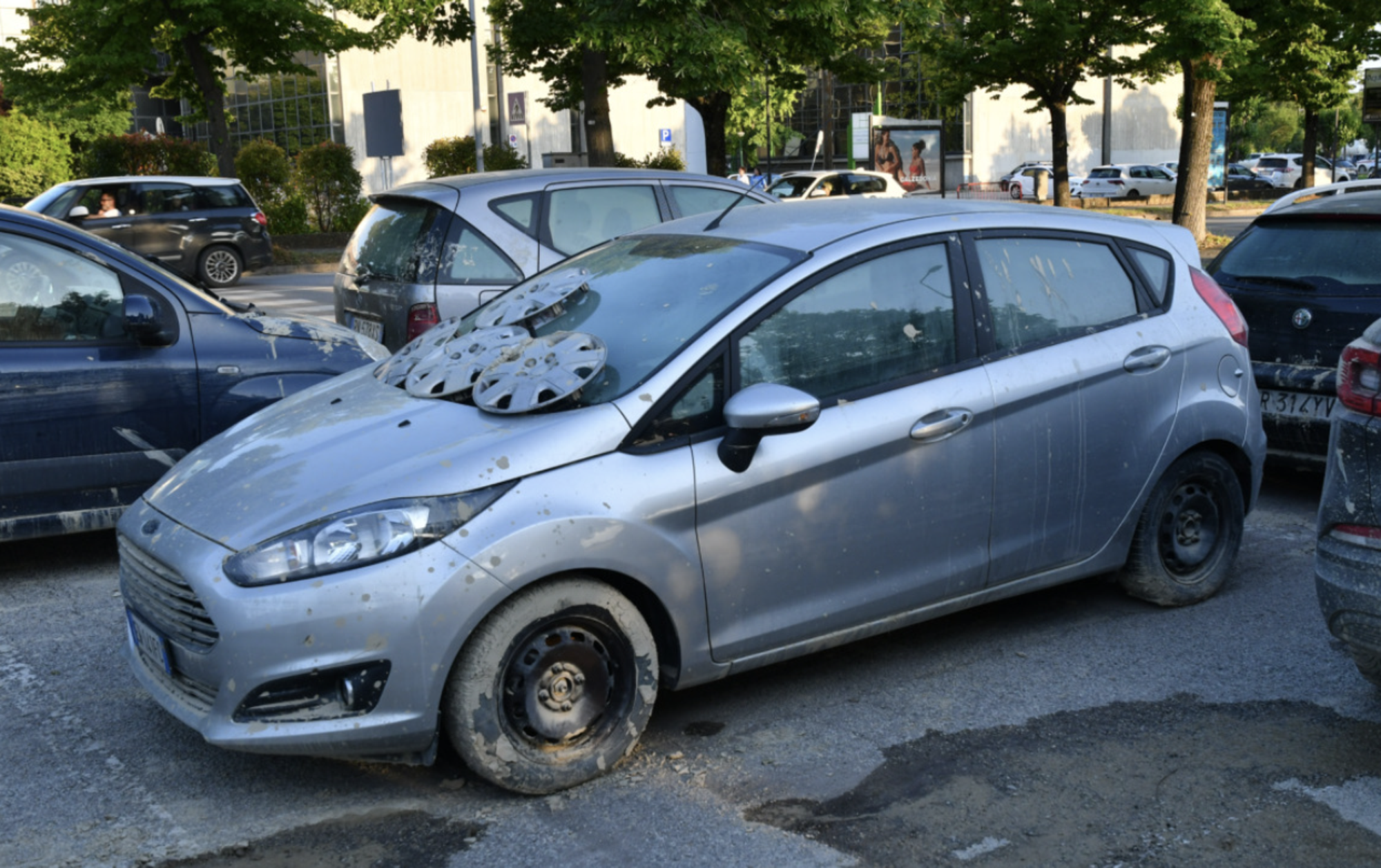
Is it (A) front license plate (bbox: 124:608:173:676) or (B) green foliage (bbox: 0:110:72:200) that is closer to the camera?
(A) front license plate (bbox: 124:608:173:676)

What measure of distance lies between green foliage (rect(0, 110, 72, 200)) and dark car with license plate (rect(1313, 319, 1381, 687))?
1260 inches

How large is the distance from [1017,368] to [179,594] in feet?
9.19

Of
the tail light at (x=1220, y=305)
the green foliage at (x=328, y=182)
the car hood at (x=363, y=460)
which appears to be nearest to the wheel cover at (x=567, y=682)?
the car hood at (x=363, y=460)

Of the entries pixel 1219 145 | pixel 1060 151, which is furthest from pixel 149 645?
pixel 1219 145

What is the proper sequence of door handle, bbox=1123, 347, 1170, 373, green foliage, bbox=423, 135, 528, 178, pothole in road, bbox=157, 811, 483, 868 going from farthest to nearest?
green foliage, bbox=423, 135, 528, 178, door handle, bbox=1123, 347, 1170, 373, pothole in road, bbox=157, 811, 483, 868

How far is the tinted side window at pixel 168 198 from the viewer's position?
2058 centimetres

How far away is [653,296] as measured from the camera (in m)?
4.44

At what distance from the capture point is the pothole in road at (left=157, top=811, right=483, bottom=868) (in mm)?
3434

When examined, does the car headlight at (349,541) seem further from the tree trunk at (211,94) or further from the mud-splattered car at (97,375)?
the tree trunk at (211,94)

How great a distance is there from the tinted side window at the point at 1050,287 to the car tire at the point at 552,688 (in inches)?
70.0

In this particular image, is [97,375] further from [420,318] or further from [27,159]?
[27,159]

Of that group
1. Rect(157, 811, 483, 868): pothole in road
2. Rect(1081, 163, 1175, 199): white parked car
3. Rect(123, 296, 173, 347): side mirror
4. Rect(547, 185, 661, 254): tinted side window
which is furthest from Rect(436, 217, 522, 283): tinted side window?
Rect(1081, 163, 1175, 199): white parked car

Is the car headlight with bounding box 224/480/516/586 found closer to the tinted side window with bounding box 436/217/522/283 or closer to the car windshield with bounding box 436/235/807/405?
the car windshield with bounding box 436/235/807/405

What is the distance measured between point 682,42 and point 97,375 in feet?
49.5
